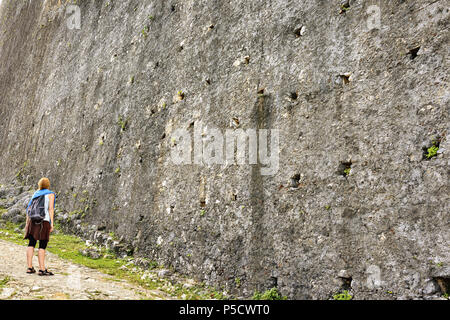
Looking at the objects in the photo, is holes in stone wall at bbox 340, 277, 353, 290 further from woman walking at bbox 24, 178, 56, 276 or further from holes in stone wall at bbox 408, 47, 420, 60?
woman walking at bbox 24, 178, 56, 276

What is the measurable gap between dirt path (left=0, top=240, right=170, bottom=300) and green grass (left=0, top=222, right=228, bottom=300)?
210mm

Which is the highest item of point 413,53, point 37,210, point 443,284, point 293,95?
point 413,53

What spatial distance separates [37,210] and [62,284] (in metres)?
0.98

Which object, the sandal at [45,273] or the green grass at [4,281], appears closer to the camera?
the green grass at [4,281]

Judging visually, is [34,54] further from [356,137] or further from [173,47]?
[356,137]

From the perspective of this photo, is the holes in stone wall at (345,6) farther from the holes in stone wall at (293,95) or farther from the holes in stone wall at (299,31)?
the holes in stone wall at (293,95)

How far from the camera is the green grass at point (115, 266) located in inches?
190

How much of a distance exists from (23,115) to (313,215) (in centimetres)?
1485

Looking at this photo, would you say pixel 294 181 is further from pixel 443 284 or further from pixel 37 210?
pixel 37 210

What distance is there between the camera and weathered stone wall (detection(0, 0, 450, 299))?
341cm

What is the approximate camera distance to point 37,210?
461 centimetres

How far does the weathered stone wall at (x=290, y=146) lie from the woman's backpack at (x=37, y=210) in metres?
1.97

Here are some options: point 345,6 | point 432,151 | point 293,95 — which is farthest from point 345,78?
point 432,151

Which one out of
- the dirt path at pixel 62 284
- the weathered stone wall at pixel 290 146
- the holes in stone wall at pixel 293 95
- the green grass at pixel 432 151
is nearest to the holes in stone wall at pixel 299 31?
the weathered stone wall at pixel 290 146
